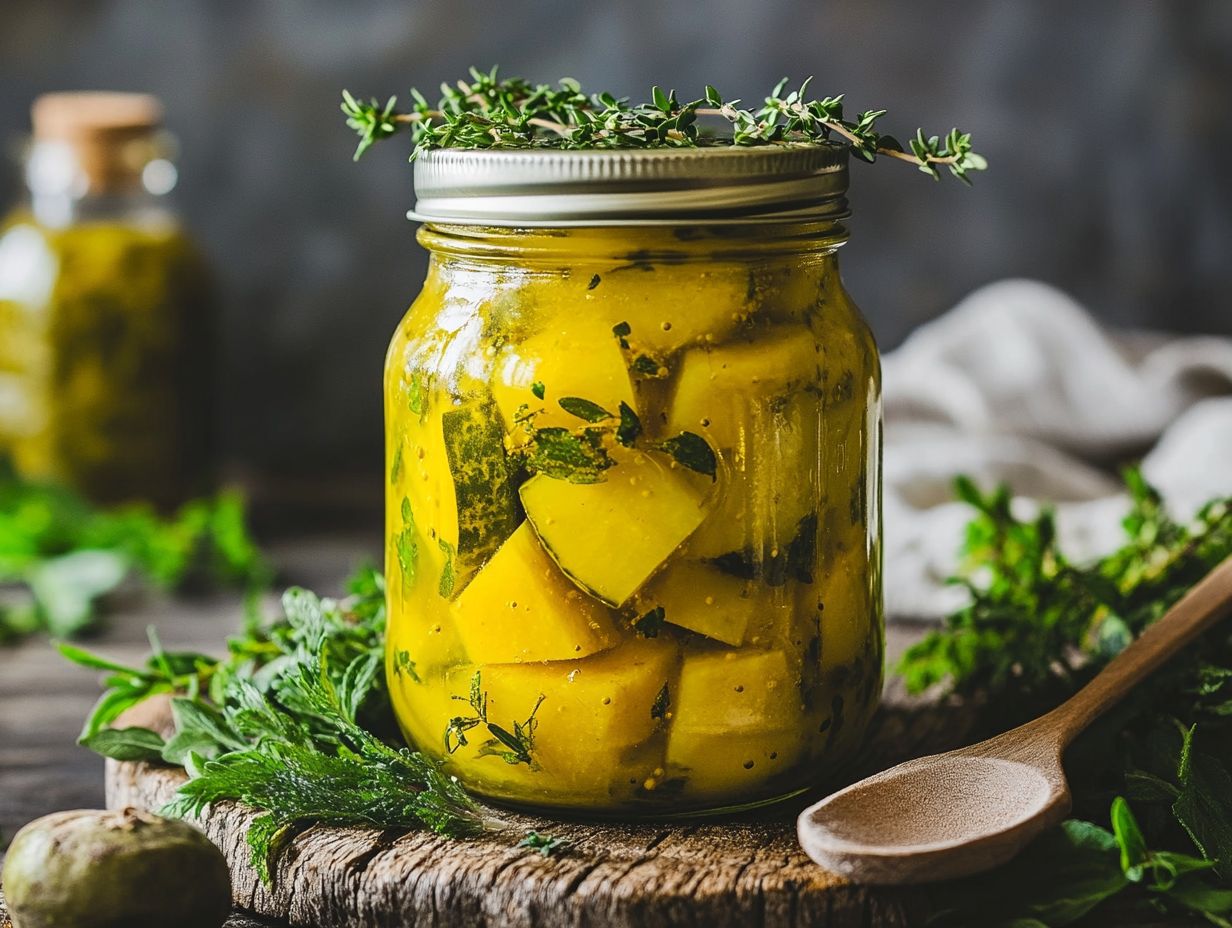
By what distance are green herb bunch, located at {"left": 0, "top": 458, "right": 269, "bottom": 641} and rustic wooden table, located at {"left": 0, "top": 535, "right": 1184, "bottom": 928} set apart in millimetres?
43

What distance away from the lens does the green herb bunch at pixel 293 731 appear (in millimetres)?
820

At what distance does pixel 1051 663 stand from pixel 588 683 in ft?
1.41

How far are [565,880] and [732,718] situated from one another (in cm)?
13

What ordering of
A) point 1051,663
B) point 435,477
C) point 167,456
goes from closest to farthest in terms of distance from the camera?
point 435,477 < point 1051,663 < point 167,456

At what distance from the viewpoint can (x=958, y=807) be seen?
2.62 ft

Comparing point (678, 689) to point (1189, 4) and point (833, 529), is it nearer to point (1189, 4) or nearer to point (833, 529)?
point (833, 529)

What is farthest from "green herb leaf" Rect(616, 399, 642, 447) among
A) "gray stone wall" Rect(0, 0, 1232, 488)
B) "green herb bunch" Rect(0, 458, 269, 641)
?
"gray stone wall" Rect(0, 0, 1232, 488)

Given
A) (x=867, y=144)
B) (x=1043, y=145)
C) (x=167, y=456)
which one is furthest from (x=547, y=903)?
(x=1043, y=145)

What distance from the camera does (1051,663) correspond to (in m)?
1.07

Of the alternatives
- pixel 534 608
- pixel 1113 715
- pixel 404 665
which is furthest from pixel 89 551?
→ pixel 1113 715

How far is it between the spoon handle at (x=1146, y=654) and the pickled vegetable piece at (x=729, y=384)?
0.92 feet

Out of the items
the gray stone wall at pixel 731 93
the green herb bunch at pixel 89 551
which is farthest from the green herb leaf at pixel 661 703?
the gray stone wall at pixel 731 93

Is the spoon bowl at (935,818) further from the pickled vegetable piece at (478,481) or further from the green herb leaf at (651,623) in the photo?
the pickled vegetable piece at (478,481)

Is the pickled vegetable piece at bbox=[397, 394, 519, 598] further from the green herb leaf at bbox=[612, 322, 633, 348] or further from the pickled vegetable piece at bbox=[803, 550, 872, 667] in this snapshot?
the pickled vegetable piece at bbox=[803, 550, 872, 667]
